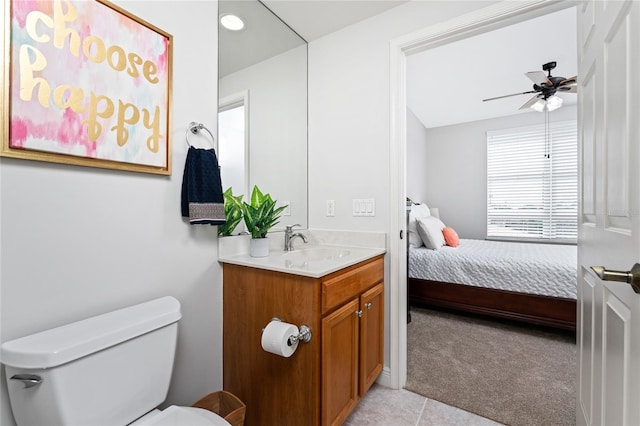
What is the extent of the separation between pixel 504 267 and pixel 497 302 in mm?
356

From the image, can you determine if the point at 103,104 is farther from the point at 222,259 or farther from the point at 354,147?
the point at 354,147

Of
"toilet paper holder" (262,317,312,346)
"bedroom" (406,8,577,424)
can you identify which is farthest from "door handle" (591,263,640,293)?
"bedroom" (406,8,577,424)

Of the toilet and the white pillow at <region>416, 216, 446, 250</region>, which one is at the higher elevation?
the white pillow at <region>416, 216, 446, 250</region>

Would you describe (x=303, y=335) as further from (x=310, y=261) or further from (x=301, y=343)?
(x=310, y=261)

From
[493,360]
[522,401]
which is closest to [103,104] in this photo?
[522,401]

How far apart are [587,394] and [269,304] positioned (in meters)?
1.28

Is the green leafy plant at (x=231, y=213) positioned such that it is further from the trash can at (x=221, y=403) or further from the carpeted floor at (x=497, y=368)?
the carpeted floor at (x=497, y=368)

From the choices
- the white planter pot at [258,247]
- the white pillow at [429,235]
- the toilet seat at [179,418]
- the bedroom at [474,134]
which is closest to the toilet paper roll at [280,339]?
the toilet seat at [179,418]

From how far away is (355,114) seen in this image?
1979mm

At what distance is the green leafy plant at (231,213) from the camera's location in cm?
158

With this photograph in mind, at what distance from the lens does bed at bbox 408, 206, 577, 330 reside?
101 inches

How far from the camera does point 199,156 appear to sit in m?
1.37

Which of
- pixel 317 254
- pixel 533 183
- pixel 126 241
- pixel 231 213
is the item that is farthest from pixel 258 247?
pixel 533 183

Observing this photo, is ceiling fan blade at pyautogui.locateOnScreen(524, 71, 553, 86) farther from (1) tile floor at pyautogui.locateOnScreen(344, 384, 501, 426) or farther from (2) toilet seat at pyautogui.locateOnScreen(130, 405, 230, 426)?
(2) toilet seat at pyautogui.locateOnScreen(130, 405, 230, 426)
